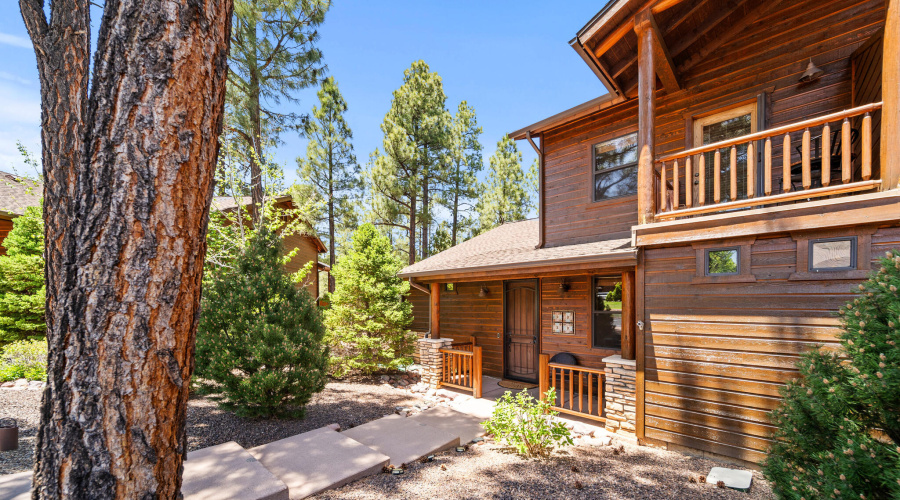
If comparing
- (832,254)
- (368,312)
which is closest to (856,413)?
(832,254)

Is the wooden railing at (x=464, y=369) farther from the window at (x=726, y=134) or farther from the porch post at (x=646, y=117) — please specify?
the window at (x=726, y=134)

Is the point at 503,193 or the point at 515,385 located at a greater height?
the point at 503,193

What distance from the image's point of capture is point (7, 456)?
3697mm

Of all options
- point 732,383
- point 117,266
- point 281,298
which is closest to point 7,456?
point 281,298

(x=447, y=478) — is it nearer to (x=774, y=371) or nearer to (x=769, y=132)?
(x=774, y=371)

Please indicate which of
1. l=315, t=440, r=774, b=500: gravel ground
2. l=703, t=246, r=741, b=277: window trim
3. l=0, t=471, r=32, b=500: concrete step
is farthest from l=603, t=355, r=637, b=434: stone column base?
l=0, t=471, r=32, b=500: concrete step

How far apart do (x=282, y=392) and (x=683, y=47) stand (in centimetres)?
709

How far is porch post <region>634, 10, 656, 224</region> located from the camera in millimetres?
4305

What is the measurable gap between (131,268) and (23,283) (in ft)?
31.6

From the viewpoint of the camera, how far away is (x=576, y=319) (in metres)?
6.95

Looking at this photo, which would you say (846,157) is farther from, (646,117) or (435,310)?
(435,310)

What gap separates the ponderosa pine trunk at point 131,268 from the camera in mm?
1385

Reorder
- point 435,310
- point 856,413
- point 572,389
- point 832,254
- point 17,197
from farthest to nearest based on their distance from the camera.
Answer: point 17,197 < point 435,310 < point 572,389 < point 832,254 < point 856,413

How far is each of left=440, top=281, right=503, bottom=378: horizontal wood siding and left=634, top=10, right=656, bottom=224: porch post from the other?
4.19 metres
